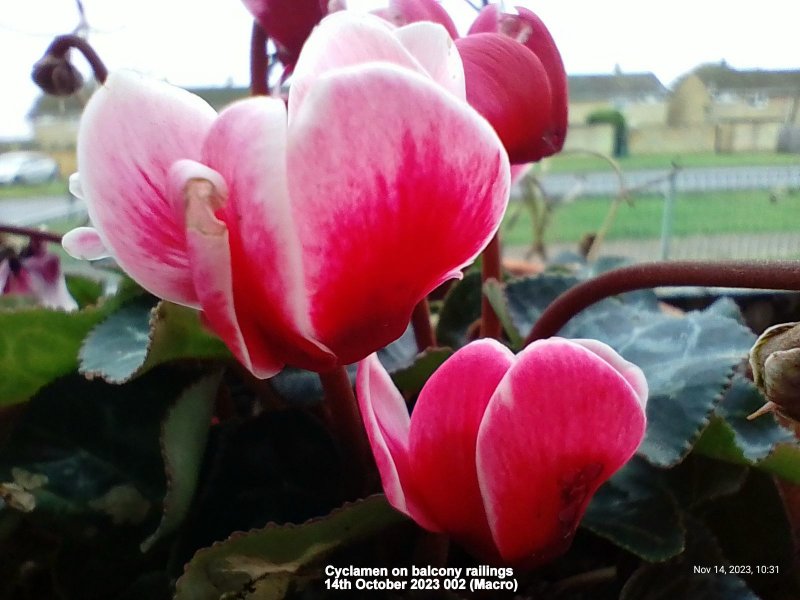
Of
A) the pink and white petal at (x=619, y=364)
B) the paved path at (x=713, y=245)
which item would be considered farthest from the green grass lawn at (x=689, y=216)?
the pink and white petal at (x=619, y=364)

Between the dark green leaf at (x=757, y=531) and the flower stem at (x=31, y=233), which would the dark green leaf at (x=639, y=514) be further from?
the flower stem at (x=31, y=233)

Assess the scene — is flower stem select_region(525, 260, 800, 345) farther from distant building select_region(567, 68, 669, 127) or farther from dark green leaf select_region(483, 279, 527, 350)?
distant building select_region(567, 68, 669, 127)

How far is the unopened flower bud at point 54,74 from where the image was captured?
425mm

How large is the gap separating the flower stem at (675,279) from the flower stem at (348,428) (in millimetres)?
86

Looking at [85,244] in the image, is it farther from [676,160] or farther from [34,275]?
[676,160]

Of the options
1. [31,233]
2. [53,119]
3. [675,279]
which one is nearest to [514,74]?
[675,279]

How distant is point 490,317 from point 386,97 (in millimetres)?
263

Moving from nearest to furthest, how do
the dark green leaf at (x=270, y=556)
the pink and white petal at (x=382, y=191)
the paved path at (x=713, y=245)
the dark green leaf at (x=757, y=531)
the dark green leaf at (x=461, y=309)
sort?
the pink and white petal at (x=382, y=191), the dark green leaf at (x=270, y=556), the dark green leaf at (x=757, y=531), the dark green leaf at (x=461, y=309), the paved path at (x=713, y=245)

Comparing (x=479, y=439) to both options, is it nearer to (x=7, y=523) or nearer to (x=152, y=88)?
(x=152, y=88)

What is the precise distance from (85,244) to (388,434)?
12 cm

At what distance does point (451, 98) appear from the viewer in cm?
16

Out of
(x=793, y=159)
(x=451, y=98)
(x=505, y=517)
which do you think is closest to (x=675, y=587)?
(x=505, y=517)

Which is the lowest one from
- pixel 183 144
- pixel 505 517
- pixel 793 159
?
pixel 793 159

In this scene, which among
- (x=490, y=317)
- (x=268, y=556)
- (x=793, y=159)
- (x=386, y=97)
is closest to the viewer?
(x=386, y=97)
